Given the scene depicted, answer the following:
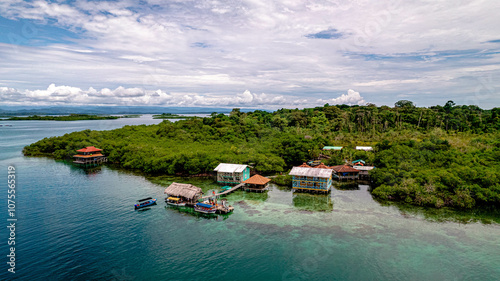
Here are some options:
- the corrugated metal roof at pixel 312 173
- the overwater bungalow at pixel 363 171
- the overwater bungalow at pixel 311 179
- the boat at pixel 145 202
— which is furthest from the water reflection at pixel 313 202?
the boat at pixel 145 202

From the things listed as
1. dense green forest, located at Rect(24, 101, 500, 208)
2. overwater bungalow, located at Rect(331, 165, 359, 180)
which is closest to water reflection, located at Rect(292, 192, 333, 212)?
dense green forest, located at Rect(24, 101, 500, 208)

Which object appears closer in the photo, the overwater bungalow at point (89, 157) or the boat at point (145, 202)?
the boat at point (145, 202)

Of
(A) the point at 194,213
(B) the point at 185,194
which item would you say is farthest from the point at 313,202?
(B) the point at 185,194

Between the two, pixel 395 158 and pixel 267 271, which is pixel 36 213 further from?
pixel 395 158

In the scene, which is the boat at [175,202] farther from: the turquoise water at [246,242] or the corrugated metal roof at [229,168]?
the corrugated metal roof at [229,168]

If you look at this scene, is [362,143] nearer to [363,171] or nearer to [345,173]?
[363,171]

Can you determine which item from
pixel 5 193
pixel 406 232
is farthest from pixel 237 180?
pixel 5 193
